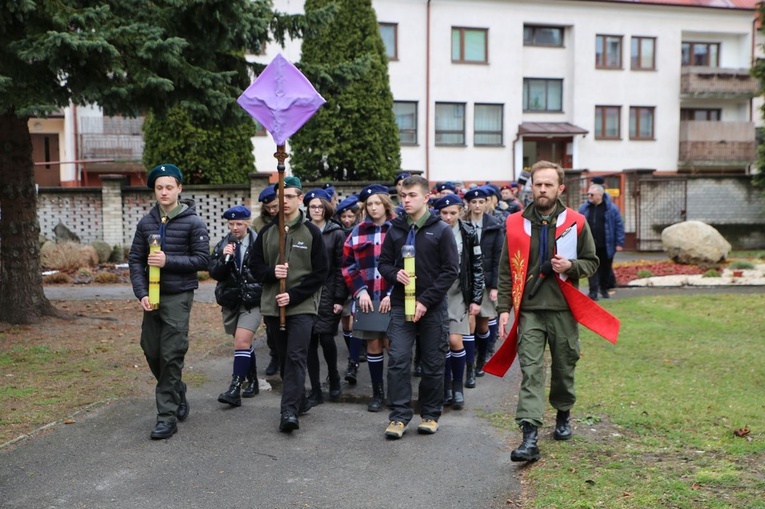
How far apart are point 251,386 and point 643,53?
35445 mm

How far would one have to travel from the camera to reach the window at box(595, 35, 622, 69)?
123 feet

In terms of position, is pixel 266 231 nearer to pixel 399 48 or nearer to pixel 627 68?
pixel 399 48

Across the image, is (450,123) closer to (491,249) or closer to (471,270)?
(491,249)

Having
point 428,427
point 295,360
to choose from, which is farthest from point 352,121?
point 428,427

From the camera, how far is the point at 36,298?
11055mm

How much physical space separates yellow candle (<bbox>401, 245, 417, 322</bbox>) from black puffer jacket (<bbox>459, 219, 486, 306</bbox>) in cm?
127

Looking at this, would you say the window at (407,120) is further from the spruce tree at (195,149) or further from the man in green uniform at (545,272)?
the man in green uniform at (545,272)

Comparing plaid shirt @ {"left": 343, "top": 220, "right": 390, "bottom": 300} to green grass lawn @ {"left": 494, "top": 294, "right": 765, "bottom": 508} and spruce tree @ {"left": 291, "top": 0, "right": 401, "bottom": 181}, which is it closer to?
green grass lawn @ {"left": 494, "top": 294, "right": 765, "bottom": 508}

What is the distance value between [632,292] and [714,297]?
1.59 m

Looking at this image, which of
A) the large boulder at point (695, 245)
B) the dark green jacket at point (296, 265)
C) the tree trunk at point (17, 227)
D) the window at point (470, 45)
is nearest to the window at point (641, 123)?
the window at point (470, 45)

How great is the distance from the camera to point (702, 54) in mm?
39719

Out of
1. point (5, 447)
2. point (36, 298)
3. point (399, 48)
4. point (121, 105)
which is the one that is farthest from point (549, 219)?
point (399, 48)

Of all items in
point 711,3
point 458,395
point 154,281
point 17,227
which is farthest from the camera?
point 711,3

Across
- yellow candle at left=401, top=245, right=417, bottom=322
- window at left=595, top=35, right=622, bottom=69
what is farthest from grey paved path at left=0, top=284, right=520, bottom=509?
window at left=595, top=35, right=622, bottom=69
